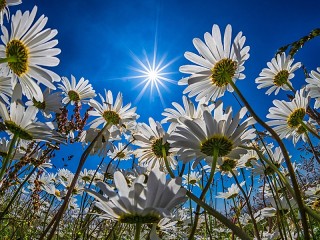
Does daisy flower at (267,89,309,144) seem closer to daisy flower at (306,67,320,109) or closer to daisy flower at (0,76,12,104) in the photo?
daisy flower at (306,67,320,109)

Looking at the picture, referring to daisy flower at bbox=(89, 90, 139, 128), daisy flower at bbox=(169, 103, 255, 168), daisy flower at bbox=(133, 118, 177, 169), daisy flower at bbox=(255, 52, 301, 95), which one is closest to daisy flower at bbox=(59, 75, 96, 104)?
daisy flower at bbox=(89, 90, 139, 128)

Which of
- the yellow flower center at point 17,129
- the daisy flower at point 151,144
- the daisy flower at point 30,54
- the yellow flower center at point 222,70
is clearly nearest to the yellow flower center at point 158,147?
the daisy flower at point 151,144

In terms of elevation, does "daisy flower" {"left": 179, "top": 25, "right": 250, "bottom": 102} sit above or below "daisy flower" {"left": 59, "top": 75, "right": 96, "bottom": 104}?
below

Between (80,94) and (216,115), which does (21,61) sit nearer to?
(216,115)

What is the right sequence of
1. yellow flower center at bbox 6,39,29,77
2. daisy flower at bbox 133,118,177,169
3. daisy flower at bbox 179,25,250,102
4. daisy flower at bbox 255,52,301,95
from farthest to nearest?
daisy flower at bbox 255,52,301,95, daisy flower at bbox 133,118,177,169, daisy flower at bbox 179,25,250,102, yellow flower center at bbox 6,39,29,77

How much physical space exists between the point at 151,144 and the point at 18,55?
111cm

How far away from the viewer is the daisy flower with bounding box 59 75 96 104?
4039 millimetres

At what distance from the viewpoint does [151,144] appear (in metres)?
2.44

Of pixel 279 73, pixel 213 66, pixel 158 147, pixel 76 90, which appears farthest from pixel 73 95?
pixel 279 73

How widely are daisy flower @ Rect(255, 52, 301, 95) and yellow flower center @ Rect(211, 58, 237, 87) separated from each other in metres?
1.60

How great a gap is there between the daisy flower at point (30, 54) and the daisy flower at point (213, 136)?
0.91 meters

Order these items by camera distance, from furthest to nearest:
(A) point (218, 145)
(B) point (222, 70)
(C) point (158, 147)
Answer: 1. (C) point (158, 147)
2. (B) point (222, 70)
3. (A) point (218, 145)

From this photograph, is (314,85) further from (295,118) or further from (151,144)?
(151,144)

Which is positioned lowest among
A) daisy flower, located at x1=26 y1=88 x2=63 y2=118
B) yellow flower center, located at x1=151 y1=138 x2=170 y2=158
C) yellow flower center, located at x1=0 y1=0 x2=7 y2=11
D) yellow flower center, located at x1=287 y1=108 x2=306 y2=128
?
yellow flower center, located at x1=151 y1=138 x2=170 y2=158
